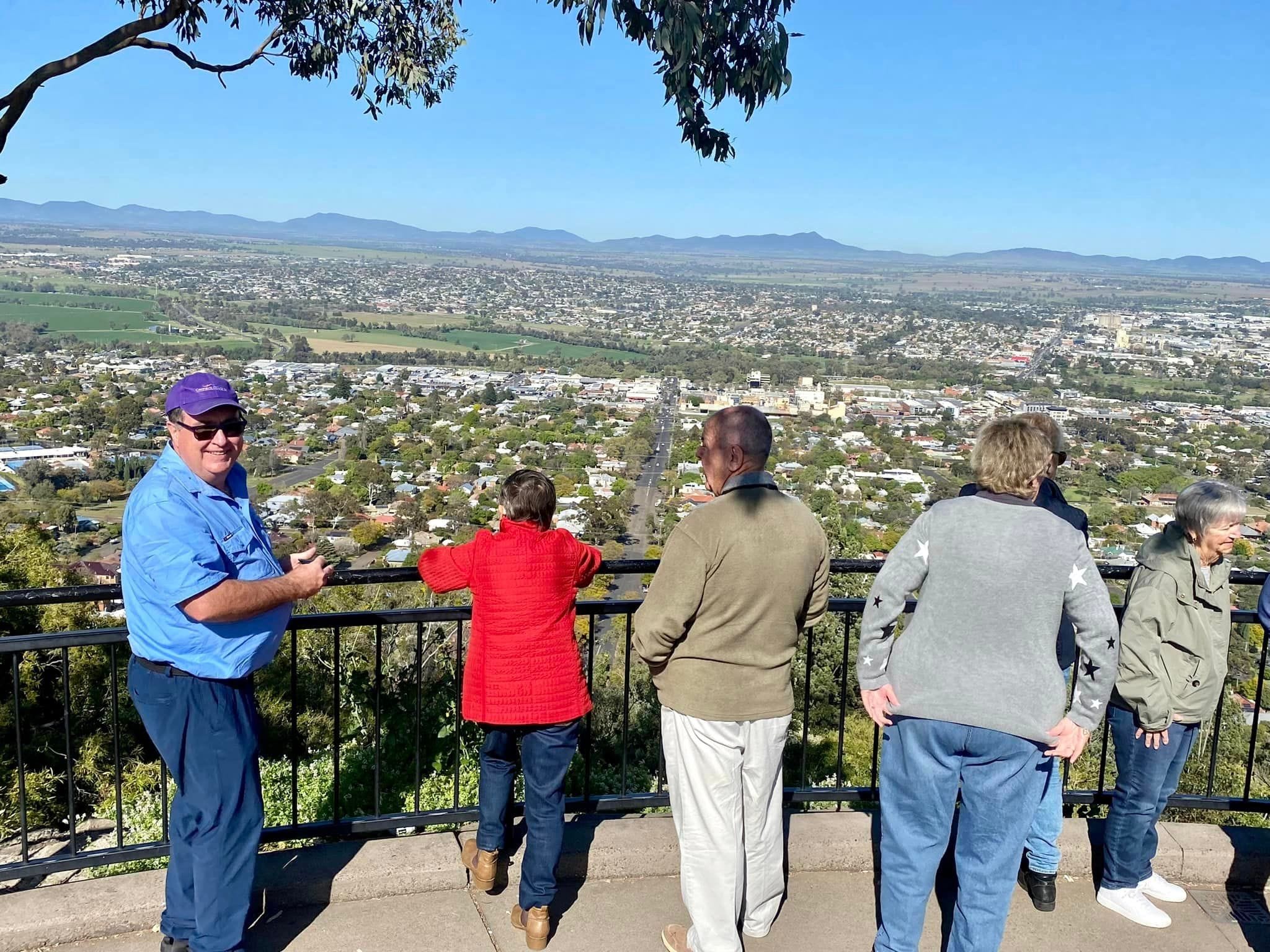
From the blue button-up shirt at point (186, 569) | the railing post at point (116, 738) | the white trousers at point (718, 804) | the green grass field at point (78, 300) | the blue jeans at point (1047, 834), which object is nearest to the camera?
the blue button-up shirt at point (186, 569)

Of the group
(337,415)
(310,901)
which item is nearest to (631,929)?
(310,901)

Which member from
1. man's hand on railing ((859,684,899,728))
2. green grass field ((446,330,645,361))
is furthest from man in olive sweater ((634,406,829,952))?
green grass field ((446,330,645,361))

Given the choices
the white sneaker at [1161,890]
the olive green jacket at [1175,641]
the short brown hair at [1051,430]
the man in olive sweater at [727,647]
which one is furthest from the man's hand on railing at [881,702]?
the white sneaker at [1161,890]

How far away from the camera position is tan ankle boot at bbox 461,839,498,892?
3568mm

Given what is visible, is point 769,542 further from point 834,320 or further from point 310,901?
point 834,320

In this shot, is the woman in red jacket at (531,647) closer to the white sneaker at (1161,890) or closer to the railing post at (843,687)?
the railing post at (843,687)

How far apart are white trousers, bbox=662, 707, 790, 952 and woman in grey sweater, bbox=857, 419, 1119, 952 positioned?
1.26 feet

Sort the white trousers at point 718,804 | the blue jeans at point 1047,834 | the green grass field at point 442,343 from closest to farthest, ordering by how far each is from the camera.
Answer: the white trousers at point 718,804, the blue jeans at point 1047,834, the green grass field at point 442,343

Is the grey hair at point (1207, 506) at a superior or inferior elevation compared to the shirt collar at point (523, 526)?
superior

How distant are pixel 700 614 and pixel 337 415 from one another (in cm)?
4329

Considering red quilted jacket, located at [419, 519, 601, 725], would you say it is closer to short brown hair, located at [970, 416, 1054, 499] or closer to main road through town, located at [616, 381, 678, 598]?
short brown hair, located at [970, 416, 1054, 499]

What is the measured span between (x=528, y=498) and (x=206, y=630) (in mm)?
1004

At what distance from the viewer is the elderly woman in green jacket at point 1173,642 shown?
3410 millimetres

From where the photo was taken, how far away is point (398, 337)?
252 ft
